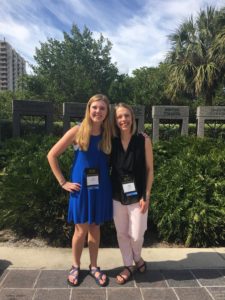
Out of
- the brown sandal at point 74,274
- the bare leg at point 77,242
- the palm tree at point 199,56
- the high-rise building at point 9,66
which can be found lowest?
the brown sandal at point 74,274

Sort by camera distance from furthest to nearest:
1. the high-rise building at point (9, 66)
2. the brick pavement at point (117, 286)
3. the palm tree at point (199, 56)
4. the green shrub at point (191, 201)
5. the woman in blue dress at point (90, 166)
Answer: the high-rise building at point (9, 66) < the palm tree at point (199, 56) < the green shrub at point (191, 201) < the woman in blue dress at point (90, 166) < the brick pavement at point (117, 286)

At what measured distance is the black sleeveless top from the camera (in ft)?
10.6

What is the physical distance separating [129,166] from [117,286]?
1.08m

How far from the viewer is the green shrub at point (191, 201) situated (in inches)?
172

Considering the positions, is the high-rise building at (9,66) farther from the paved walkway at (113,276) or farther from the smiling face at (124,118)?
the smiling face at (124,118)

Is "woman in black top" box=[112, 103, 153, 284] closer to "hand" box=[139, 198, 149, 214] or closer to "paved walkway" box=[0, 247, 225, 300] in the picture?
"hand" box=[139, 198, 149, 214]

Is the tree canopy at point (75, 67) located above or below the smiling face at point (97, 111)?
above

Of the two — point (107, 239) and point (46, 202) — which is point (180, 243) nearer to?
point (107, 239)

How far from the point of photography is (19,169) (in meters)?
4.84

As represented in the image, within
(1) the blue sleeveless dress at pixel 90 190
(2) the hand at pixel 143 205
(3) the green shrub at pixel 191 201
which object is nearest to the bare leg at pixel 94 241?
(1) the blue sleeveless dress at pixel 90 190

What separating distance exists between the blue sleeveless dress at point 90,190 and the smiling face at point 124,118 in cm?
24

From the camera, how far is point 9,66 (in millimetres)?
88875

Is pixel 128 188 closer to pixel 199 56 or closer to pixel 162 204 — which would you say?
pixel 162 204

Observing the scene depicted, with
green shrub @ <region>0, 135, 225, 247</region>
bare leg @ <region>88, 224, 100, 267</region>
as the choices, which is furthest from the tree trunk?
bare leg @ <region>88, 224, 100, 267</region>
